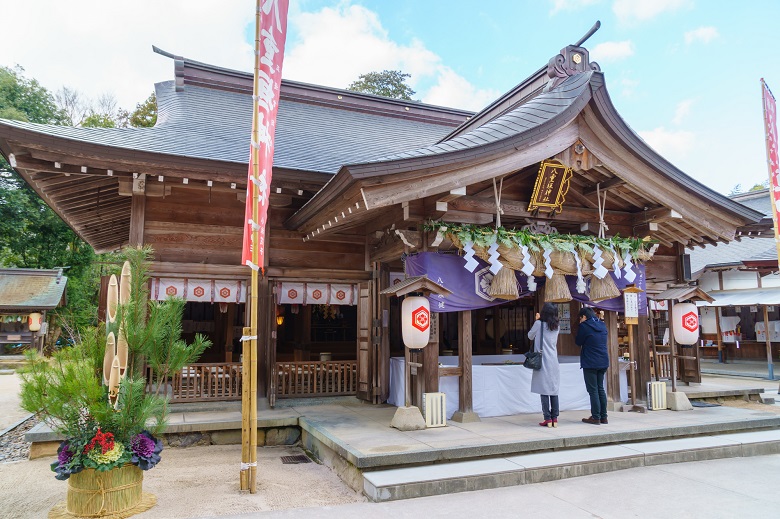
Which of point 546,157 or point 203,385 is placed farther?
point 203,385

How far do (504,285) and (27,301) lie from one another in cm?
2142

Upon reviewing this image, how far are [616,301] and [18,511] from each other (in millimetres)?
8608

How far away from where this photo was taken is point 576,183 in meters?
8.41

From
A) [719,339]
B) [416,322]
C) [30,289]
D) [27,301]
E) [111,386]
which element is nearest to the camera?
[111,386]

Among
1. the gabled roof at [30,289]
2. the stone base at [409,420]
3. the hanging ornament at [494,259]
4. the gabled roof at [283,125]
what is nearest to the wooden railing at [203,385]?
the stone base at [409,420]

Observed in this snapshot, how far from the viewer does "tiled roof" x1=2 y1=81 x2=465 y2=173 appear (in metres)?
8.41

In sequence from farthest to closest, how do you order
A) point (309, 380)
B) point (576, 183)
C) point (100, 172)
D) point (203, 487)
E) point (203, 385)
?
point (309, 380) → point (203, 385) → point (576, 183) → point (100, 172) → point (203, 487)

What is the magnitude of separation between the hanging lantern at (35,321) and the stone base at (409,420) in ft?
67.5

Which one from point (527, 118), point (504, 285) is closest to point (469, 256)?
point (504, 285)

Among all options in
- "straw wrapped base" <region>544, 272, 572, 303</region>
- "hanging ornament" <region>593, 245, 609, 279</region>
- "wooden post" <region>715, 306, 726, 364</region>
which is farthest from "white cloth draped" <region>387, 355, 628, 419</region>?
"wooden post" <region>715, 306, 726, 364</region>

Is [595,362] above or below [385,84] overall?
below

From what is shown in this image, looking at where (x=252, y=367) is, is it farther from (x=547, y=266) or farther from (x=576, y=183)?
(x=576, y=183)

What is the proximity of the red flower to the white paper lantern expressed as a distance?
3571 mm

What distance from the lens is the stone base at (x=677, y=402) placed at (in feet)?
27.0
